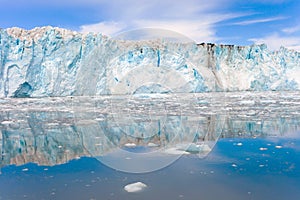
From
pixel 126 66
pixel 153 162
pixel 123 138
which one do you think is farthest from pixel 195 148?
pixel 126 66

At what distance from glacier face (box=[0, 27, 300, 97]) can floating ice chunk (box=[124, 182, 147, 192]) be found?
18127 millimetres

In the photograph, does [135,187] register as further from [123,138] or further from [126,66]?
[126,66]

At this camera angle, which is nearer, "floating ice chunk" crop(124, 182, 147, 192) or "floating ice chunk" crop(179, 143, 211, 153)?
"floating ice chunk" crop(124, 182, 147, 192)

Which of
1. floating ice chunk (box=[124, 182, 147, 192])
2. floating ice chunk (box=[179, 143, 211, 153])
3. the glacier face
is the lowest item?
floating ice chunk (box=[124, 182, 147, 192])

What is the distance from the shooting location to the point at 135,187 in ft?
9.25

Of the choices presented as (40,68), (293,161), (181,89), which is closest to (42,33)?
(40,68)

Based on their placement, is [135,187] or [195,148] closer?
[135,187]

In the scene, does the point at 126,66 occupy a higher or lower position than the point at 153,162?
higher

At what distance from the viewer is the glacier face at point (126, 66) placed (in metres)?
19.3

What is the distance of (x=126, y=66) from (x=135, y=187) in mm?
21670

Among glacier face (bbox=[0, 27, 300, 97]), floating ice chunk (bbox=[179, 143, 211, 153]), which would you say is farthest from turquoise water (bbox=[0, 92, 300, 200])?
glacier face (bbox=[0, 27, 300, 97])

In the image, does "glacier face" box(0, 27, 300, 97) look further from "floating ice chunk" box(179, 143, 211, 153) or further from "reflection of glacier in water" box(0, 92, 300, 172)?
"floating ice chunk" box(179, 143, 211, 153)

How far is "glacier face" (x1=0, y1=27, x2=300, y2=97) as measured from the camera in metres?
19.3

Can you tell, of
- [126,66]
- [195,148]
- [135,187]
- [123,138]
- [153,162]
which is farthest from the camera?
[126,66]
